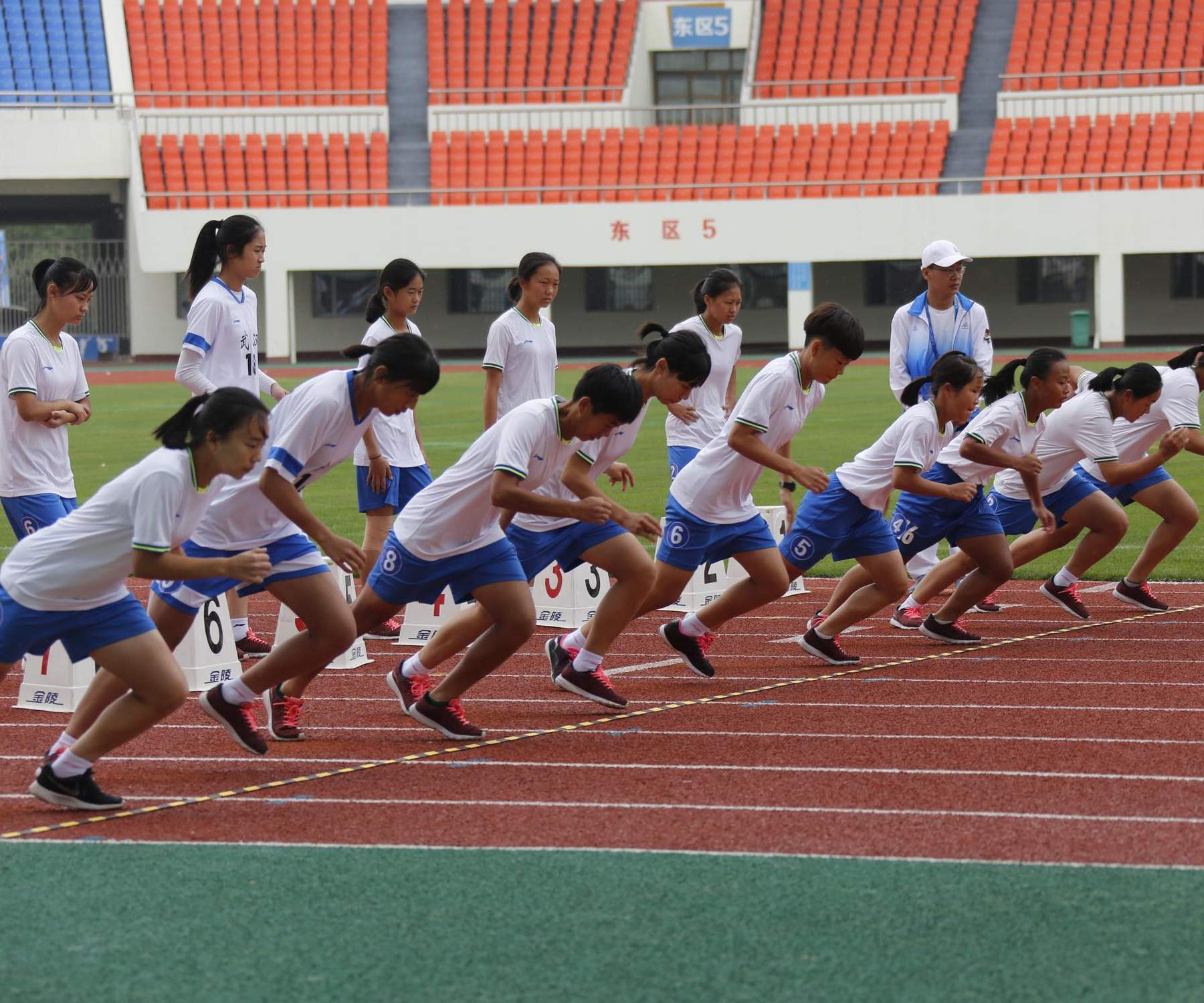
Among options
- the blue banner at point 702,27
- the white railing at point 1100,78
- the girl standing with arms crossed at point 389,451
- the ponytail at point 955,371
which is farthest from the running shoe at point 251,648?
the blue banner at point 702,27

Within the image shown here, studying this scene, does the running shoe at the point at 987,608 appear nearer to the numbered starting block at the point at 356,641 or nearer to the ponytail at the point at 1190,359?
the ponytail at the point at 1190,359

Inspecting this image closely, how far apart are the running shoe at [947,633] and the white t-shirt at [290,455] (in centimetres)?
346

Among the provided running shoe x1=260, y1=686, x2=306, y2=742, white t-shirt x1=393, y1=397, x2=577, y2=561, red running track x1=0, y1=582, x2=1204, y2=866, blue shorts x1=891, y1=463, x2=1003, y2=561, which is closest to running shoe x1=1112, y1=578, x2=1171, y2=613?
red running track x1=0, y1=582, x2=1204, y2=866

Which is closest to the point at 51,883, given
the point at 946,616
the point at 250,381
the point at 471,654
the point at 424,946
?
the point at 424,946

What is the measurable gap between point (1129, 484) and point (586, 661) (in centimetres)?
374

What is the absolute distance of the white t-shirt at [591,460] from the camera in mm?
6223

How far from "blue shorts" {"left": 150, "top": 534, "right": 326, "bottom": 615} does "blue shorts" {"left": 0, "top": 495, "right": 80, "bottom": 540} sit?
1601mm

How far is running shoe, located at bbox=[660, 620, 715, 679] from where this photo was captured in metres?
Answer: 7.28

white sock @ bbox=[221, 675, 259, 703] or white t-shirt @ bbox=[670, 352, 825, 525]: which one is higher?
white t-shirt @ bbox=[670, 352, 825, 525]

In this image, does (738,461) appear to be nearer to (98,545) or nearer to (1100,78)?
(98,545)

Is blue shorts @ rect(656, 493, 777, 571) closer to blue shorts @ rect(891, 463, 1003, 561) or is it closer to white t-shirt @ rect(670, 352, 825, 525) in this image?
white t-shirt @ rect(670, 352, 825, 525)

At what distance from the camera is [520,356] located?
27.5ft

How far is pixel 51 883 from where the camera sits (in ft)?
14.0

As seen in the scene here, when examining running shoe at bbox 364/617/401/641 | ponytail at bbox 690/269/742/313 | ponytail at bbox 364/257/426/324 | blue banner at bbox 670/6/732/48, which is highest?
blue banner at bbox 670/6/732/48
